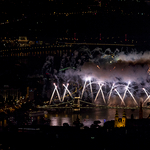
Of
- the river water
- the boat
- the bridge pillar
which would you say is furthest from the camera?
the bridge pillar

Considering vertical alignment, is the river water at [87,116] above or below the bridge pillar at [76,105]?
below

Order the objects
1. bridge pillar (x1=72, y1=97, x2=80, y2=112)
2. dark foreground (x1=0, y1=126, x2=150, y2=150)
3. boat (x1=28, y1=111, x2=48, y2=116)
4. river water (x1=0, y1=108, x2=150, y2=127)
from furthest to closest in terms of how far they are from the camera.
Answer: bridge pillar (x1=72, y1=97, x2=80, y2=112) < boat (x1=28, y1=111, x2=48, y2=116) < river water (x1=0, y1=108, x2=150, y2=127) < dark foreground (x1=0, y1=126, x2=150, y2=150)

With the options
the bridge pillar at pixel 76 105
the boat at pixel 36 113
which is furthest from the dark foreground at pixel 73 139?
the bridge pillar at pixel 76 105

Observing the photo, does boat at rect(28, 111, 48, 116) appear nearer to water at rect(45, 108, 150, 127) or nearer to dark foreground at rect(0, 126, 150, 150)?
water at rect(45, 108, 150, 127)

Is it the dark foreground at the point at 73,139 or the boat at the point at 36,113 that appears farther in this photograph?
the boat at the point at 36,113

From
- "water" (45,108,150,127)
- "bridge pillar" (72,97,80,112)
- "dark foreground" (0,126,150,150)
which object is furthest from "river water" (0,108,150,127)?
"dark foreground" (0,126,150,150)

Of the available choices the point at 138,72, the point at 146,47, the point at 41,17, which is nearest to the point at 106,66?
the point at 138,72

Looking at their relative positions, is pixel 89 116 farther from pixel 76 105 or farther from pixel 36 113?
pixel 36 113

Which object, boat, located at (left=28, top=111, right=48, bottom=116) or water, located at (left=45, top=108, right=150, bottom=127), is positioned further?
boat, located at (left=28, top=111, right=48, bottom=116)

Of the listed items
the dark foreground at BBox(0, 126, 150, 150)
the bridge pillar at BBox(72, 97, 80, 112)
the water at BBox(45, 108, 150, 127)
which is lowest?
the dark foreground at BBox(0, 126, 150, 150)

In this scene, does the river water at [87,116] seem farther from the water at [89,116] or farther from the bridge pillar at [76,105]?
the bridge pillar at [76,105]
